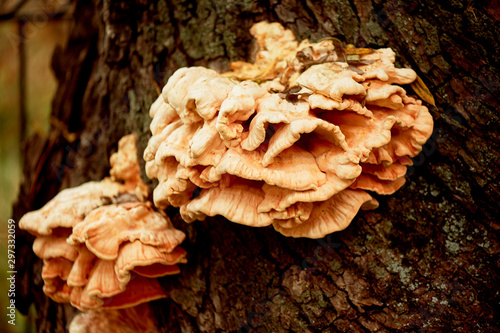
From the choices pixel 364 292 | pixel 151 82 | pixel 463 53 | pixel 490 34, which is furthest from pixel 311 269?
pixel 151 82

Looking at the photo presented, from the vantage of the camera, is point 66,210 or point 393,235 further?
point 66,210

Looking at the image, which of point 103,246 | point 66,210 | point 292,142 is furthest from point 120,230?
point 292,142

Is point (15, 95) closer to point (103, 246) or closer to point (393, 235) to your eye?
point (103, 246)

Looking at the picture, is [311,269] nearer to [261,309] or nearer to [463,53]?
[261,309]

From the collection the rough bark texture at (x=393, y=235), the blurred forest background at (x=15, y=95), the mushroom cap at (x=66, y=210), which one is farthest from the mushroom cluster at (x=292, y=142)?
the blurred forest background at (x=15, y=95)

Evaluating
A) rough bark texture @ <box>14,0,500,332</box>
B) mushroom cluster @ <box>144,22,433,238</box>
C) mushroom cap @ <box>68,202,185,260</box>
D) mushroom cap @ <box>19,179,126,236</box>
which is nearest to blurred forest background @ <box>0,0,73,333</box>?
mushroom cap @ <box>19,179,126,236</box>

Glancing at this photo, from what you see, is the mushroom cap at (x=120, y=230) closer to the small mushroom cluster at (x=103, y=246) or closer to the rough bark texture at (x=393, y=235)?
the small mushroom cluster at (x=103, y=246)
